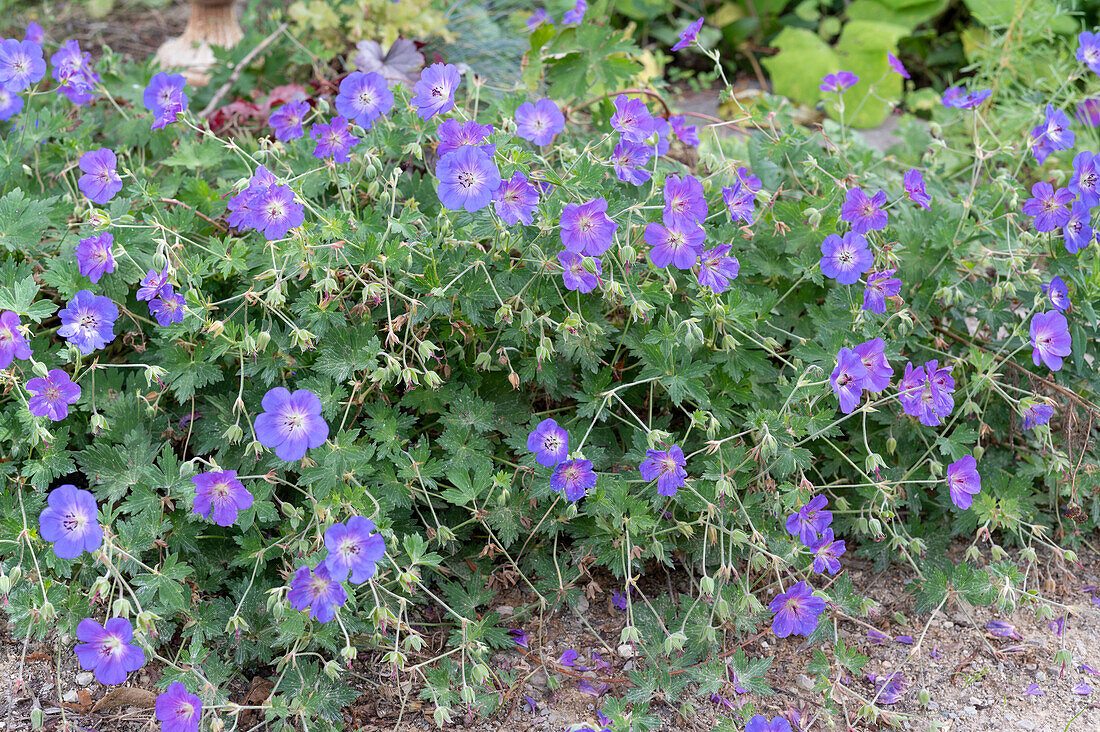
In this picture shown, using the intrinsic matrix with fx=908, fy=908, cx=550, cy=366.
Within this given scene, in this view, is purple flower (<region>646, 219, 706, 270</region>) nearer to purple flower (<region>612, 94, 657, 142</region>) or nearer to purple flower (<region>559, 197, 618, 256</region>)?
purple flower (<region>559, 197, 618, 256</region>)

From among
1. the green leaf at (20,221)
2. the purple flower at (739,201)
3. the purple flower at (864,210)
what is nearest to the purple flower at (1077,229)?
the purple flower at (864,210)

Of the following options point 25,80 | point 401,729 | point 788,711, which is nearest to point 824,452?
point 788,711

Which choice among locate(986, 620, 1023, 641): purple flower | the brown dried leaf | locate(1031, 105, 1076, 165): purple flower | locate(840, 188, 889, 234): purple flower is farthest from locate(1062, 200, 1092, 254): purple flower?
the brown dried leaf

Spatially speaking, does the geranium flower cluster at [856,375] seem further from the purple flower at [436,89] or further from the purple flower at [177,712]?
the purple flower at [177,712]

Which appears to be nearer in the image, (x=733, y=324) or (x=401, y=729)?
(x=401, y=729)

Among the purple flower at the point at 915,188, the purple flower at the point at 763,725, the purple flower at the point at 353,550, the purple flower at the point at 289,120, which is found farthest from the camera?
the purple flower at the point at 289,120

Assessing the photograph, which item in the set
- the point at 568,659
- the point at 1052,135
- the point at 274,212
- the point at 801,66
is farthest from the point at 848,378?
the point at 801,66

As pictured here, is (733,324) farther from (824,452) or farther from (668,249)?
(824,452)
